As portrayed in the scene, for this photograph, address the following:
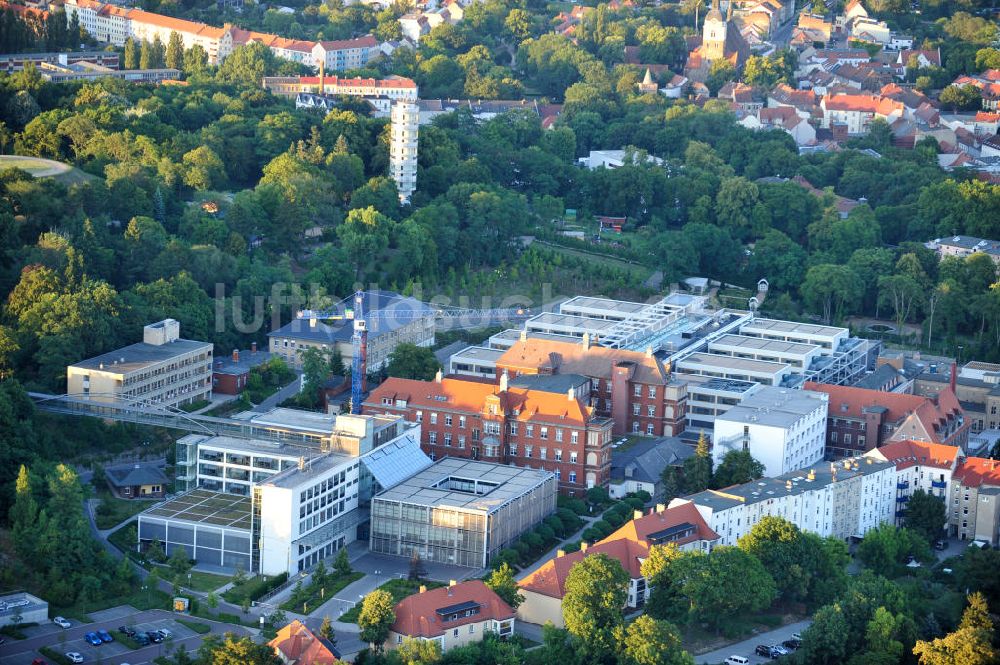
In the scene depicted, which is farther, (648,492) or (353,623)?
(648,492)

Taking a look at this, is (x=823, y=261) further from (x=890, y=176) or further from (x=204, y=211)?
(x=204, y=211)

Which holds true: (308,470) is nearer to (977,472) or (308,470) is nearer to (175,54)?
(977,472)

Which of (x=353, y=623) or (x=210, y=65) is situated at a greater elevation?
(x=210, y=65)

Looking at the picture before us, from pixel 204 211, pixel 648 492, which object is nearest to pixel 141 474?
pixel 648 492

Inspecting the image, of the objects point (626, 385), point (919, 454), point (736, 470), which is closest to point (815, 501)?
point (736, 470)

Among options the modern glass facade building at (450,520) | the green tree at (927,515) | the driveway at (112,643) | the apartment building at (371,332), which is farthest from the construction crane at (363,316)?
the green tree at (927,515)

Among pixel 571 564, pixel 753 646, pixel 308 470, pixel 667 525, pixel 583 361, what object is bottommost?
pixel 753 646

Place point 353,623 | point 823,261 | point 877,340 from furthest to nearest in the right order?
point 823,261
point 877,340
point 353,623
